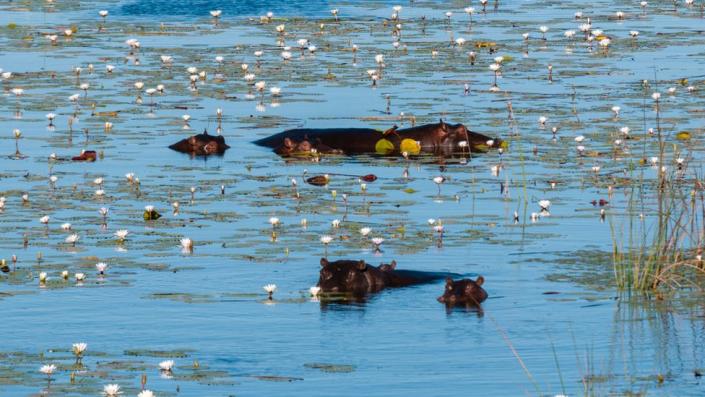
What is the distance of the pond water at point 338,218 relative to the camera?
10.4 meters

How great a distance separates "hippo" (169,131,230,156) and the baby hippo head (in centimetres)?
720

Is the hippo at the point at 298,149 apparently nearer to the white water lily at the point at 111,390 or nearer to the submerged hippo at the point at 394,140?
the submerged hippo at the point at 394,140

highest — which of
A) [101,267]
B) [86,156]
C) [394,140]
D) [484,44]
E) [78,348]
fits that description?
[484,44]

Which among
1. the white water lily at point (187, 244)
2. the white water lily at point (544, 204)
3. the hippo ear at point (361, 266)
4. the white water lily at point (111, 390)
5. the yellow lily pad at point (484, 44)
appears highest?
the yellow lily pad at point (484, 44)

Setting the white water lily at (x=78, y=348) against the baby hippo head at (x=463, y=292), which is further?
the baby hippo head at (x=463, y=292)

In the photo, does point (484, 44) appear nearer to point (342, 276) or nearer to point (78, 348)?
point (342, 276)

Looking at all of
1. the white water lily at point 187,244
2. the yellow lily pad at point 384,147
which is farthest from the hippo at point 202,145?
the white water lily at point 187,244

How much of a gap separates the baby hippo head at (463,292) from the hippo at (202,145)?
7.20m

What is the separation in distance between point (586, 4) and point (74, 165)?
785 inches

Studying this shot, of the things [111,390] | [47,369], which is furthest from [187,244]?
[111,390]

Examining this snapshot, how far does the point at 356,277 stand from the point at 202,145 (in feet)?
21.9

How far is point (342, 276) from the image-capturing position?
12.4 m

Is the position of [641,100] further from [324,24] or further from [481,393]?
[481,393]

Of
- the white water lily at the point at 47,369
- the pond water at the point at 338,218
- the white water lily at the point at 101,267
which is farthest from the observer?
the white water lily at the point at 101,267
